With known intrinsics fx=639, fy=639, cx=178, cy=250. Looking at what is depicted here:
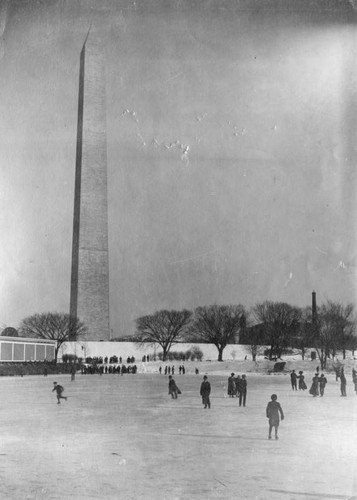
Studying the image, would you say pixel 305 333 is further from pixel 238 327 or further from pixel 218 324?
pixel 218 324

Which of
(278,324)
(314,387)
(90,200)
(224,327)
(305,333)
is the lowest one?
(314,387)

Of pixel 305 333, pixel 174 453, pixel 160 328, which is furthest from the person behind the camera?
pixel 160 328

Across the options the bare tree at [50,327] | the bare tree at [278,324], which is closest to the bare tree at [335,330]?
the bare tree at [278,324]

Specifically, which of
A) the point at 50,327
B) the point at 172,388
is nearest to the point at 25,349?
the point at 50,327

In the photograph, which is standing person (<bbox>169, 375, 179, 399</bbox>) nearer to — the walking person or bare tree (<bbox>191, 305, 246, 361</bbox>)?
the walking person

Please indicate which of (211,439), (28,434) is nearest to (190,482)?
(211,439)

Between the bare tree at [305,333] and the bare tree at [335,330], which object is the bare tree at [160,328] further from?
the bare tree at [335,330]
